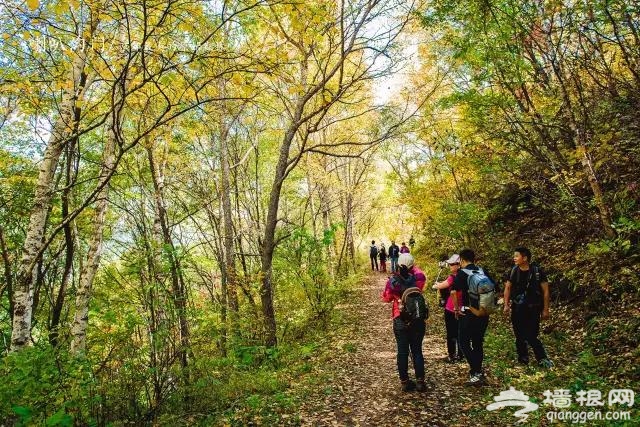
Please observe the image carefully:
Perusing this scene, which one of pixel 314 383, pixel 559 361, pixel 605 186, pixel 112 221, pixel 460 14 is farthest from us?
pixel 112 221

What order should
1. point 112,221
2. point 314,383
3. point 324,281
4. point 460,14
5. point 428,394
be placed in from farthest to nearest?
point 112,221, point 324,281, point 460,14, point 314,383, point 428,394

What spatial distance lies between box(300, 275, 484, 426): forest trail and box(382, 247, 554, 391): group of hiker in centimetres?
30

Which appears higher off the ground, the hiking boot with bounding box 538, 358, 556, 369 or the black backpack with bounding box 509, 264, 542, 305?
the black backpack with bounding box 509, 264, 542, 305

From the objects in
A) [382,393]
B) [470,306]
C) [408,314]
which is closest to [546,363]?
[470,306]

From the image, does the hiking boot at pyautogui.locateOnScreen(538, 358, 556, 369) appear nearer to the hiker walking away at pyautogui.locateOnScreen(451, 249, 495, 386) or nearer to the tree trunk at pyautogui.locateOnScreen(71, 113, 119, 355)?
the hiker walking away at pyautogui.locateOnScreen(451, 249, 495, 386)

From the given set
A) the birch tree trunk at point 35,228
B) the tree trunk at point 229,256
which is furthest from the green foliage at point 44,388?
the tree trunk at point 229,256

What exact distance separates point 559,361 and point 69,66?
8523 mm

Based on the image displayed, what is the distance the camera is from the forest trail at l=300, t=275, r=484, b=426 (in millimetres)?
4789

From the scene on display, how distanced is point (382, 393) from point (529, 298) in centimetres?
264

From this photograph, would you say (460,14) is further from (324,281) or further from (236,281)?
(324,281)

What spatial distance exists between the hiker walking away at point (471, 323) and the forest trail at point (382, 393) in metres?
0.31

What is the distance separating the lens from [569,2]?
679cm

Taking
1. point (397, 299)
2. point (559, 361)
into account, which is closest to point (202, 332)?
point (397, 299)

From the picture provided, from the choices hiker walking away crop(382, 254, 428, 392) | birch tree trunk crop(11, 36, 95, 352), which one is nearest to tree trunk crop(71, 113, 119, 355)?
birch tree trunk crop(11, 36, 95, 352)
